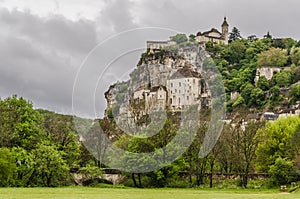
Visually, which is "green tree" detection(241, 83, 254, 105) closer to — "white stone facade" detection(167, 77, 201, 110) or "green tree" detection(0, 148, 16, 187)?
"white stone facade" detection(167, 77, 201, 110)

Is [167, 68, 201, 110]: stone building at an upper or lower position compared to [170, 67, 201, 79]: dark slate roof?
lower

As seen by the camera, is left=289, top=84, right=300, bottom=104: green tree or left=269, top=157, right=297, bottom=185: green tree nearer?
left=269, top=157, right=297, bottom=185: green tree

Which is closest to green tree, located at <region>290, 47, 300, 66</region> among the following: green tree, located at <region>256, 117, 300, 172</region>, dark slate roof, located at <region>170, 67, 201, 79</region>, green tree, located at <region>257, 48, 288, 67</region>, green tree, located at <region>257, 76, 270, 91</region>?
green tree, located at <region>257, 48, 288, 67</region>

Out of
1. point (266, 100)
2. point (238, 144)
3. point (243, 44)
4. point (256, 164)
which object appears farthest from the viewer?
point (243, 44)

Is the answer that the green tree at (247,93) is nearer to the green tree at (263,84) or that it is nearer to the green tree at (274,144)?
the green tree at (263,84)

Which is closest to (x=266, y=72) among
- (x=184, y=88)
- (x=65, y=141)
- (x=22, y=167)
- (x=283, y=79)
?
(x=283, y=79)

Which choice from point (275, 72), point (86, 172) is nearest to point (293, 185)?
point (86, 172)

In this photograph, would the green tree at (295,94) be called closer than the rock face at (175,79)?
No

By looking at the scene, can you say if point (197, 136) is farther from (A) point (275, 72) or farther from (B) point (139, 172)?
(A) point (275, 72)

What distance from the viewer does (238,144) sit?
→ 58.7 m

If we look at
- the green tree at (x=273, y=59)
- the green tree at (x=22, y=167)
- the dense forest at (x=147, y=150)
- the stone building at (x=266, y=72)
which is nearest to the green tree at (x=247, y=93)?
the stone building at (x=266, y=72)

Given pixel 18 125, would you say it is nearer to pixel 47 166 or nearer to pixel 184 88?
pixel 47 166

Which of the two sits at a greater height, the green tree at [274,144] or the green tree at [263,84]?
the green tree at [263,84]

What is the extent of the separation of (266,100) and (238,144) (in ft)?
290
